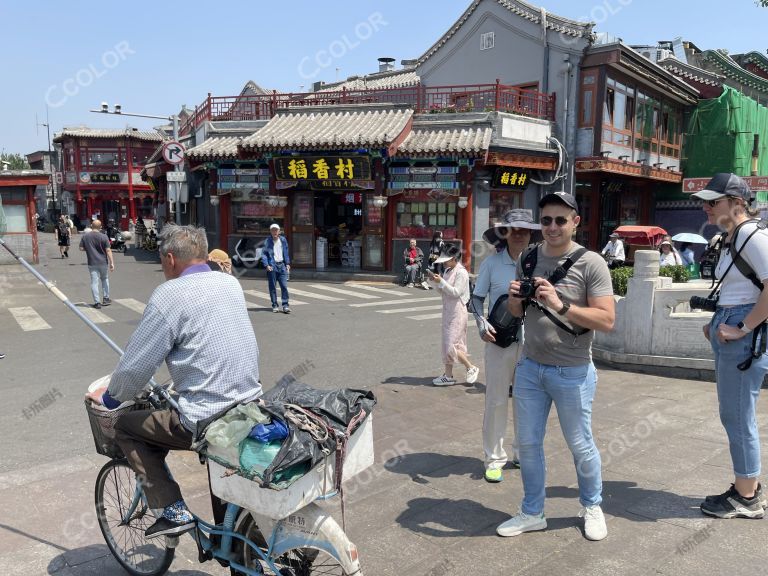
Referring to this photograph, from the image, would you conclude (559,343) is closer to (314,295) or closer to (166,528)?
(166,528)

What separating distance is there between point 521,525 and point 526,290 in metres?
1.45

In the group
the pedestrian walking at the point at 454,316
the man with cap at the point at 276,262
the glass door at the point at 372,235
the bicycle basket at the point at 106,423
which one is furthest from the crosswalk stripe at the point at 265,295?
the bicycle basket at the point at 106,423

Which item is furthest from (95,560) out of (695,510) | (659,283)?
(659,283)

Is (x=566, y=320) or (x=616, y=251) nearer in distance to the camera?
(x=566, y=320)

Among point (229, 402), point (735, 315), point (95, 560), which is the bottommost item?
point (95, 560)

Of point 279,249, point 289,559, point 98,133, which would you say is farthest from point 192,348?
point 98,133

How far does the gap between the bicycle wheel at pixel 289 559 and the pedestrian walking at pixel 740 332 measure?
8.19ft

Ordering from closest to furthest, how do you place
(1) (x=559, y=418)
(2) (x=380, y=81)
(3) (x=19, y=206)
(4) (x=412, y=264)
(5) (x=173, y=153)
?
1. (1) (x=559, y=418)
2. (4) (x=412, y=264)
3. (5) (x=173, y=153)
4. (3) (x=19, y=206)
5. (2) (x=380, y=81)

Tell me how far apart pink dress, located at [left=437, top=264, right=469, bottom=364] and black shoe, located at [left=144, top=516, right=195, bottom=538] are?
13.3 ft

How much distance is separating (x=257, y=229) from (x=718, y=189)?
17.2 metres

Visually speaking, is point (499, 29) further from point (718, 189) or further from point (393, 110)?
point (718, 189)

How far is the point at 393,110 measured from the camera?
1877 centimetres

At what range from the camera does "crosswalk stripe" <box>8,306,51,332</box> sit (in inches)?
416

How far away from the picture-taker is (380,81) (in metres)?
29.2
